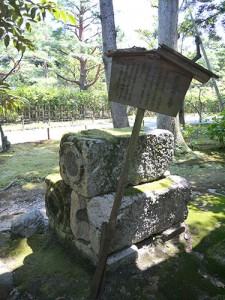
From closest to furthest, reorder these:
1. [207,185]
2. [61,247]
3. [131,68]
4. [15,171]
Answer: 1. [131,68]
2. [61,247]
3. [207,185]
4. [15,171]

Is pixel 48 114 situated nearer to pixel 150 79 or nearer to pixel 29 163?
pixel 29 163

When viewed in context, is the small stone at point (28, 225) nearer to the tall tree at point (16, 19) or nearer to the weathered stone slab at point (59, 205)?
the weathered stone slab at point (59, 205)

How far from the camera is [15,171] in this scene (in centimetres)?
652

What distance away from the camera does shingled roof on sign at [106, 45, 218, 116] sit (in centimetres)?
193

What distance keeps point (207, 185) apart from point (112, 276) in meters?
3.33

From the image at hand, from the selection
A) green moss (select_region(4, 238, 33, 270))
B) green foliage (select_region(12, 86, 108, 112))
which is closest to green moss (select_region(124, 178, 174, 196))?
green moss (select_region(4, 238, 33, 270))

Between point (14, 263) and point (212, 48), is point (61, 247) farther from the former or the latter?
point (212, 48)

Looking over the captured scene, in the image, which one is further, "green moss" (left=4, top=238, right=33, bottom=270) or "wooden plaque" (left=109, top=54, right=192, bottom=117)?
"green moss" (left=4, top=238, right=33, bottom=270)

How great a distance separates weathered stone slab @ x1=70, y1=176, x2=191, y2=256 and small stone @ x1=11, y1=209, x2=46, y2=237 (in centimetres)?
81

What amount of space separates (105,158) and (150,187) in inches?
28.0

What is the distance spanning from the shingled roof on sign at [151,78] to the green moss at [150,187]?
1.04 metres

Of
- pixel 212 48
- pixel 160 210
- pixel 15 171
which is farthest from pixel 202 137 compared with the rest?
pixel 212 48

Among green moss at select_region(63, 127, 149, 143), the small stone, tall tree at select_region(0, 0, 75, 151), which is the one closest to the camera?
tall tree at select_region(0, 0, 75, 151)

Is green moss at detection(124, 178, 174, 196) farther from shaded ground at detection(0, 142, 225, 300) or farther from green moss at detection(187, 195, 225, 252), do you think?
green moss at detection(187, 195, 225, 252)
